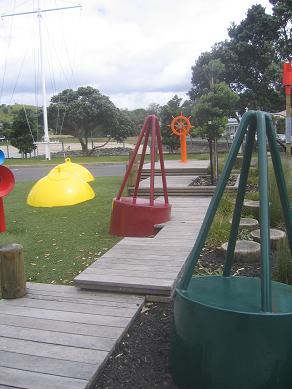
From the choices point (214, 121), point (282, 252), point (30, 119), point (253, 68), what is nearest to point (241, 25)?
point (253, 68)

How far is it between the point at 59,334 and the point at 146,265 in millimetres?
1649

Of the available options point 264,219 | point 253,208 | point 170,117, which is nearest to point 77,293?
point 264,219

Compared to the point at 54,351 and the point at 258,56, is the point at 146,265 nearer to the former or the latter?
the point at 54,351

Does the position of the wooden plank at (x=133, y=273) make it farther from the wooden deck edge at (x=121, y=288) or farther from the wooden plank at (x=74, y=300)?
the wooden plank at (x=74, y=300)

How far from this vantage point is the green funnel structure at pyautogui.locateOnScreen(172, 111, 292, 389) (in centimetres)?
252

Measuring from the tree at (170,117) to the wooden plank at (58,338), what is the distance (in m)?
26.7

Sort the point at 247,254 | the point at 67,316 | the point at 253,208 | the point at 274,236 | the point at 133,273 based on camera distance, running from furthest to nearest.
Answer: the point at 253,208
the point at 274,236
the point at 247,254
the point at 133,273
the point at 67,316

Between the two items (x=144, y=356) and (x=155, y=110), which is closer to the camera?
(x=144, y=356)

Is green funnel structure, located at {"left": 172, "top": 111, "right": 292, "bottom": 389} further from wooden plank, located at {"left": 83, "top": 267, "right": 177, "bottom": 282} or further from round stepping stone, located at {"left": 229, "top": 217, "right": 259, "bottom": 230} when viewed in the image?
round stepping stone, located at {"left": 229, "top": 217, "right": 259, "bottom": 230}

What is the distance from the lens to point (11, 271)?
434cm

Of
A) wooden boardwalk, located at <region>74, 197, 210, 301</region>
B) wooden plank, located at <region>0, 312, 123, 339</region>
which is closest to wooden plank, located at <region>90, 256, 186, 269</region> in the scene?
wooden boardwalk, located at <region>74, 197, 210, 301</region>

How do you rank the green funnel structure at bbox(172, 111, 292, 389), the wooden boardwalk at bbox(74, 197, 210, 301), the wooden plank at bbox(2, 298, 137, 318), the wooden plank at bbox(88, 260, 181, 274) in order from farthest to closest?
1. the wooden plank at bbox(88, 260, 181, 274)
2. the wooden boardwalk at bbox(74, 197, 210, 301)
3. the wooden plank at bbox(2, 298, 137, 318)
4. the green funnel structure at bbox(172, 111, 292, 389)

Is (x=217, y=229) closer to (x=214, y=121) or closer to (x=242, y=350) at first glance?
(x=242, y=350)

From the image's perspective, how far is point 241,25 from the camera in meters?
31.2
